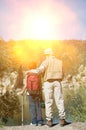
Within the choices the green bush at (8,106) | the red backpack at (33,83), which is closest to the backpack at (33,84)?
the red backpack at (33,83)

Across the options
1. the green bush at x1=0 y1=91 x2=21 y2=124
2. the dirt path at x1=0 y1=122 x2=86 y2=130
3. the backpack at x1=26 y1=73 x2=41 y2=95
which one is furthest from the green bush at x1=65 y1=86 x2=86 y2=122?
the green bush at x1=0 y1=91 x2=21 y2=124

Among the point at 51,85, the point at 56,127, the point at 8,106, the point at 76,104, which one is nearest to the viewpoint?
the point at 56,127

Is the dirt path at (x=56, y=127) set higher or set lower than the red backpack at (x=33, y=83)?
lower

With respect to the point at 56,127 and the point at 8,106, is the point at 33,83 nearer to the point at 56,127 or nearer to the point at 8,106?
the point at 56,127

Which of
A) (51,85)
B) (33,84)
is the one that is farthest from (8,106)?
(51,85)

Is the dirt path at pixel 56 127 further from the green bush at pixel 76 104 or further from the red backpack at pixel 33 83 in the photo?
the red backpack at pixel 33 83

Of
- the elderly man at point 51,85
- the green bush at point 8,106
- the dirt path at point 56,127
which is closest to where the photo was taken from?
the dirt path at point 56,127

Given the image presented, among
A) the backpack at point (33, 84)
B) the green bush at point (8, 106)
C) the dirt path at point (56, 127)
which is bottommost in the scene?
the dirt path at point (56, 127)

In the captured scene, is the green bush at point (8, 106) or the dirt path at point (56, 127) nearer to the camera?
the dirt path at point (56, 127)

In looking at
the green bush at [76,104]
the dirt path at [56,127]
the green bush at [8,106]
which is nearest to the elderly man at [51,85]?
the dirt path at [56,127]

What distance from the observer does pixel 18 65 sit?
791cm

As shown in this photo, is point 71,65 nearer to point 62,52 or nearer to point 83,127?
point 62,52

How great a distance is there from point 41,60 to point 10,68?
2.81 ft

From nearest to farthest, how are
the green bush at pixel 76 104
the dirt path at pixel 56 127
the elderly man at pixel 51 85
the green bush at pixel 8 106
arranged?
the dirt path at pixel 56 127 → the elderly man at pixel 51 85 → the green bush at pixel 76 104 → the green bush at pixel 8 106
